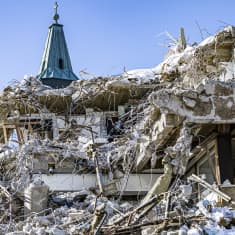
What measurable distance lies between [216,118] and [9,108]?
25.0ft

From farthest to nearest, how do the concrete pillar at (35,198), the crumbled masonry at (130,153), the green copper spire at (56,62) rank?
the green copper spire at (56,62) < the concrete pillar at (35,198) < the crumbled masonry at (130,153)

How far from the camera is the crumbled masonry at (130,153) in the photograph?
275 inches

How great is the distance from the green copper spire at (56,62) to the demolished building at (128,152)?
5.09 meters

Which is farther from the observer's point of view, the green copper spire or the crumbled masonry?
the green copper spire

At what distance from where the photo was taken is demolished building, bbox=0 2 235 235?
7.05m

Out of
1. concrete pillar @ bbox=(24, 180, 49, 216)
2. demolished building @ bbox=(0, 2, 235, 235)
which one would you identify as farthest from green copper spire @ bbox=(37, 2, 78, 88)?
concrete pillar @ bbox=(24, 180, 49, 216)

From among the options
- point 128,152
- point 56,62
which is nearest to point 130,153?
point 128,152

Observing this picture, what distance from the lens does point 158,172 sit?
1112cm

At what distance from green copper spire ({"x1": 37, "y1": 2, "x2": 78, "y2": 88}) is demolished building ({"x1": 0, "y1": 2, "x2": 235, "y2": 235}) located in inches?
201

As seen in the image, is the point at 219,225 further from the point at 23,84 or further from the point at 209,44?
the point at 23,84

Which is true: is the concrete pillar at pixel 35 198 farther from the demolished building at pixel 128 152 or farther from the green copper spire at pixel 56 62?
the green copper spire at pixel 56 62

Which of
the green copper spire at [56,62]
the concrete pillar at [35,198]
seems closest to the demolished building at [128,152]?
the concrete pillar at [35,198]

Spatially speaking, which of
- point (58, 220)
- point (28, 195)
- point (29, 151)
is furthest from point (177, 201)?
point (29, 151)

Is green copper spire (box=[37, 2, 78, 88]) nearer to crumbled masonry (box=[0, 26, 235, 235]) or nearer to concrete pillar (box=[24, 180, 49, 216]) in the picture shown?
crumbled masonry (box=[0, 26, 235, 235])
